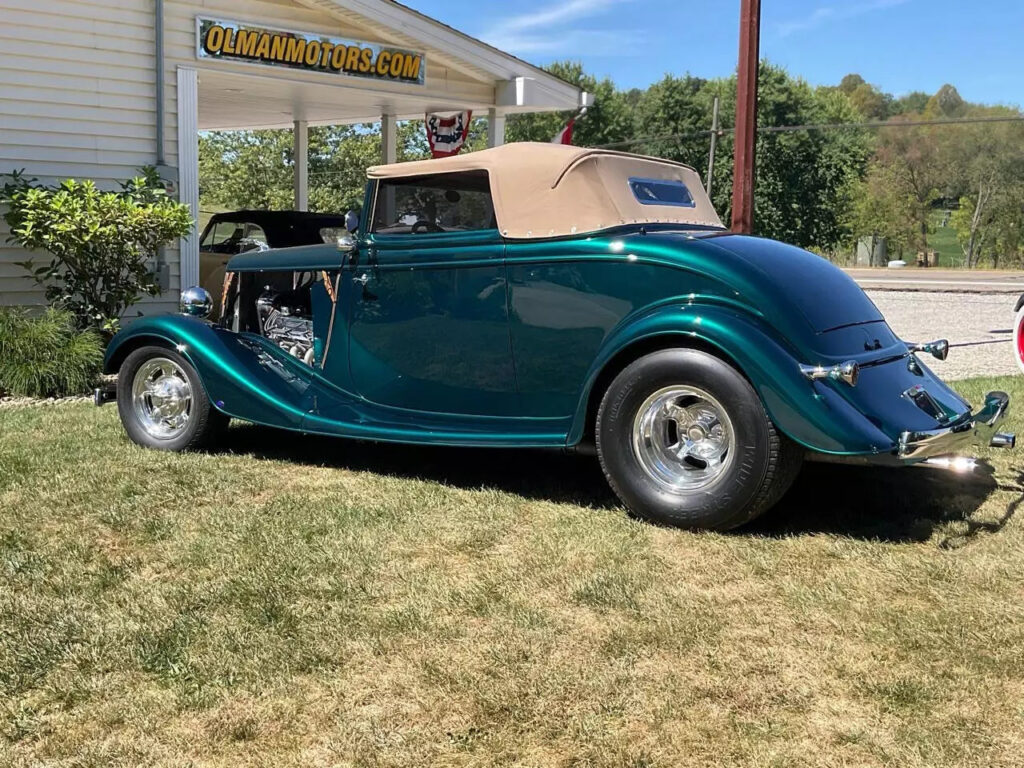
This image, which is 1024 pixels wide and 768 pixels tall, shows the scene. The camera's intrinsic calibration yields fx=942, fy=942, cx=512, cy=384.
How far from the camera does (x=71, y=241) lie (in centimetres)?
829

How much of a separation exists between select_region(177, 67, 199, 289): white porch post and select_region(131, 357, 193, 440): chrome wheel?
4672 millimetres

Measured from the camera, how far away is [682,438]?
4.16m

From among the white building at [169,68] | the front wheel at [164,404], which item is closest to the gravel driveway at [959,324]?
the front wheel at [164,404]

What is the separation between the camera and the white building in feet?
30.3

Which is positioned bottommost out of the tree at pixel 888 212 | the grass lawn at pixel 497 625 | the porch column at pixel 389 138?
the grass lawn at pixel 497 625

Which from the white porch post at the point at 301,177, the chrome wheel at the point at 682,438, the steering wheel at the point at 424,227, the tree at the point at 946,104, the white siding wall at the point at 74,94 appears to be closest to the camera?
the chrome wheel at the point at 682,438

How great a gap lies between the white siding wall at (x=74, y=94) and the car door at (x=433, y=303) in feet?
19.4

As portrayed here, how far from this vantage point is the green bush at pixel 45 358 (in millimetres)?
7637

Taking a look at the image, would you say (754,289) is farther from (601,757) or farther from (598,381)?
(601,757)

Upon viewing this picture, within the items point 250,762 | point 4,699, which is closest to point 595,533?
point 250,762

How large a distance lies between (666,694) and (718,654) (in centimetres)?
33

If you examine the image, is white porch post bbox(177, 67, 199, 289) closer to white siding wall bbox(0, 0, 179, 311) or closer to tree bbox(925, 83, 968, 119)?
white siding wall bbox(0, 0, 179, 311)

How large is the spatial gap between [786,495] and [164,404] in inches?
143

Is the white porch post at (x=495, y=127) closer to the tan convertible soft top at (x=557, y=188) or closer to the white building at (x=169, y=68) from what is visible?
the white building at (x=169, y=68)
